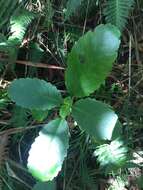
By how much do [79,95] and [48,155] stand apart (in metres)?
0.22

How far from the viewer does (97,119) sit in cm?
107

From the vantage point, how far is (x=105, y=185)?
1.58 meters

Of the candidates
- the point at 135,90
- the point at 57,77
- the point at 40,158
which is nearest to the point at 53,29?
the point at 57,77

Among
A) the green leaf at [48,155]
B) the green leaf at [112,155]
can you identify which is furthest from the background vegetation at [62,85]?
the green leaf at [48,155]

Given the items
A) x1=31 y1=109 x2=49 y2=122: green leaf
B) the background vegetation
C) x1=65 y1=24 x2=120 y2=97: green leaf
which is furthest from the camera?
the background vegetation

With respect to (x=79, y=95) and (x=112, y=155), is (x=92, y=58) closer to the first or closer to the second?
(x=79, y=95)

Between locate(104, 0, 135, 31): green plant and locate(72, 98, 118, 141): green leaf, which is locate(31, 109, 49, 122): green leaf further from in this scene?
locate(104, 0, 135, 31): green plant

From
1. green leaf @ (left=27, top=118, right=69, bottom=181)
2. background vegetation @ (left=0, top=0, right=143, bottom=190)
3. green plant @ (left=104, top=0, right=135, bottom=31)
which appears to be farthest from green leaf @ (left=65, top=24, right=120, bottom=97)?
background vegetation @ (left=0, top=0, right=143, bottom=190)

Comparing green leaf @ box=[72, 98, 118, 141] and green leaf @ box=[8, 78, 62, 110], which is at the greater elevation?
green leaf @ box=[8, 78, 62, 110]

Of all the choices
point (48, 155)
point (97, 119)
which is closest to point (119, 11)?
point (97, 119)

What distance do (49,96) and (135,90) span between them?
538 mm

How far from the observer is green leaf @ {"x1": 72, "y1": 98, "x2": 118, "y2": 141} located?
1.07 m

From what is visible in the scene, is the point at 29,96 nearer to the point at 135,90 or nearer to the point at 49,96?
the point at 49,96

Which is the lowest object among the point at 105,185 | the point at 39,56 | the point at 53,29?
the point at 105,185
